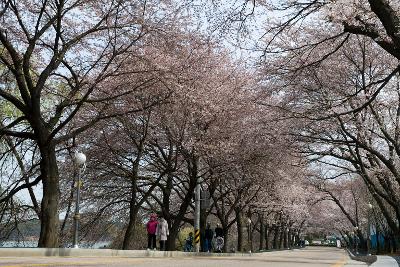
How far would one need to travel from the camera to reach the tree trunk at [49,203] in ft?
50.9

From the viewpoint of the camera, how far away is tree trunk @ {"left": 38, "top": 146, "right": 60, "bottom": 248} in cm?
1553

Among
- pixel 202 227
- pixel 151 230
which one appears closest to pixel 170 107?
pixel 151 230

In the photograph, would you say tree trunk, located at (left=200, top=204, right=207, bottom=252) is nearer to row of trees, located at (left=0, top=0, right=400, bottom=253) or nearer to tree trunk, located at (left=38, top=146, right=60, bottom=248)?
row of trees, located at (left=0, top=0, right=400, bottom=253)

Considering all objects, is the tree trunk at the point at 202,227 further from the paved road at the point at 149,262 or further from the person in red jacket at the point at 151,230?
the paved road at the point at 149,262

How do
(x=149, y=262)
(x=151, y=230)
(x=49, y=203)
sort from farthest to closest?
(x=151, y=230), (x=49, y=203), (x=149, y=262)

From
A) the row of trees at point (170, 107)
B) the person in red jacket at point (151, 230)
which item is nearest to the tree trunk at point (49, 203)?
the row of trees at point (170, 107)

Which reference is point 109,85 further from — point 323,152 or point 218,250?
point 218,250

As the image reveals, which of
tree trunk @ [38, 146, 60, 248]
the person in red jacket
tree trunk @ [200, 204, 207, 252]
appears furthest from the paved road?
tree trunk @ [200, 204, 207, 252]

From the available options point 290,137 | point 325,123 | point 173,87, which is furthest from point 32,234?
point 325,123

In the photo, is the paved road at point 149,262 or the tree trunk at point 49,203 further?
the tree trunk at point 49,203

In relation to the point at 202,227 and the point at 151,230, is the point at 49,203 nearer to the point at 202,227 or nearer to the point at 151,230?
the point at 151,230

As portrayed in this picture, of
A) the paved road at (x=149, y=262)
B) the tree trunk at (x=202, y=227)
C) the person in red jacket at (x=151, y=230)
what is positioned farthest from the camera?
the tree trunk at (x=202, y=227)

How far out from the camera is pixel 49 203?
15.7 metres

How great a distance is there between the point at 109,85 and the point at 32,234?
34.2ft
